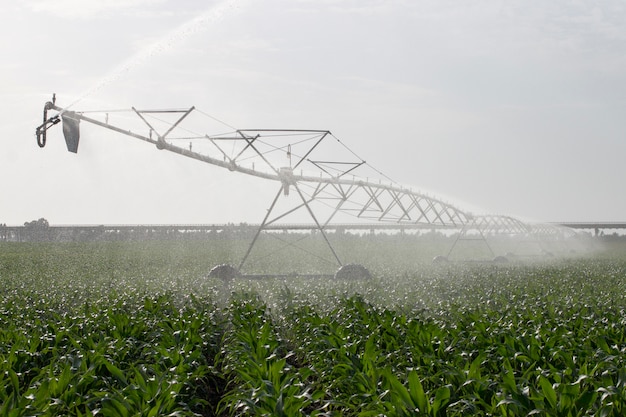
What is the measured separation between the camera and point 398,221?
98.7ft

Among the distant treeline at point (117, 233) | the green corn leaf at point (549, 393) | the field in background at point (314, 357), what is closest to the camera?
the green corn leaf at point (549, 393)

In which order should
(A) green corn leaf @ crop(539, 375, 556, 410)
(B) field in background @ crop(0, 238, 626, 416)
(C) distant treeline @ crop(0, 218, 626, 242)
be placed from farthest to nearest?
(C) distant treeline @ crop(0, 218, 626, 242) → (B) field in background @ crop(0, 238, 626, 416) → (A) green corn leaf @ crop(539, 375, 556, 410)

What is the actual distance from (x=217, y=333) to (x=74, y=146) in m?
8.17

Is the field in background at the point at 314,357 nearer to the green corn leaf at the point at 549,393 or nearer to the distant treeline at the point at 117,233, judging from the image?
the green corn leaf at the point at 549,393

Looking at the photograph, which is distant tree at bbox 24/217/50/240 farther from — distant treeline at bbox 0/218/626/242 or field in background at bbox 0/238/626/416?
field in background at bbox 0/238/626/416

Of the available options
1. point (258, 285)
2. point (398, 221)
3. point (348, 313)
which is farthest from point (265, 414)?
point (398, 221)

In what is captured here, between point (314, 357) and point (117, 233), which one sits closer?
point (314, 357)

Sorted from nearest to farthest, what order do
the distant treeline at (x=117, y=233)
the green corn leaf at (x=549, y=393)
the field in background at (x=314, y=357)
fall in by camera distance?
the green corn leaf at (x=549, y=393), the field in background at (x=314, y=357), the distant treeline at (x=117, y=233)

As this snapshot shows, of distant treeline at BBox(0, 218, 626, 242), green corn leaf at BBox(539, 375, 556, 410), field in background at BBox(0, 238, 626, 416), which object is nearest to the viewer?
→ green corn leaf at BBox(539, 375, 556, 410)

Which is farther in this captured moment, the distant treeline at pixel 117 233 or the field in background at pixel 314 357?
the distant treeline at pixel 117 233

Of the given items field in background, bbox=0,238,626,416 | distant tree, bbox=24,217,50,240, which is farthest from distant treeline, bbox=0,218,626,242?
field in background, bbox=0,238,626,416

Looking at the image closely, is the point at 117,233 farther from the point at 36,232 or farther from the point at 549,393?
the point at 549,393

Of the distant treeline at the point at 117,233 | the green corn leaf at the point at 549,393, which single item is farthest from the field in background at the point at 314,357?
the distant treeline at the point at 117,233

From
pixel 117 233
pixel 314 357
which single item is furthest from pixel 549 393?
pixel 117 233
